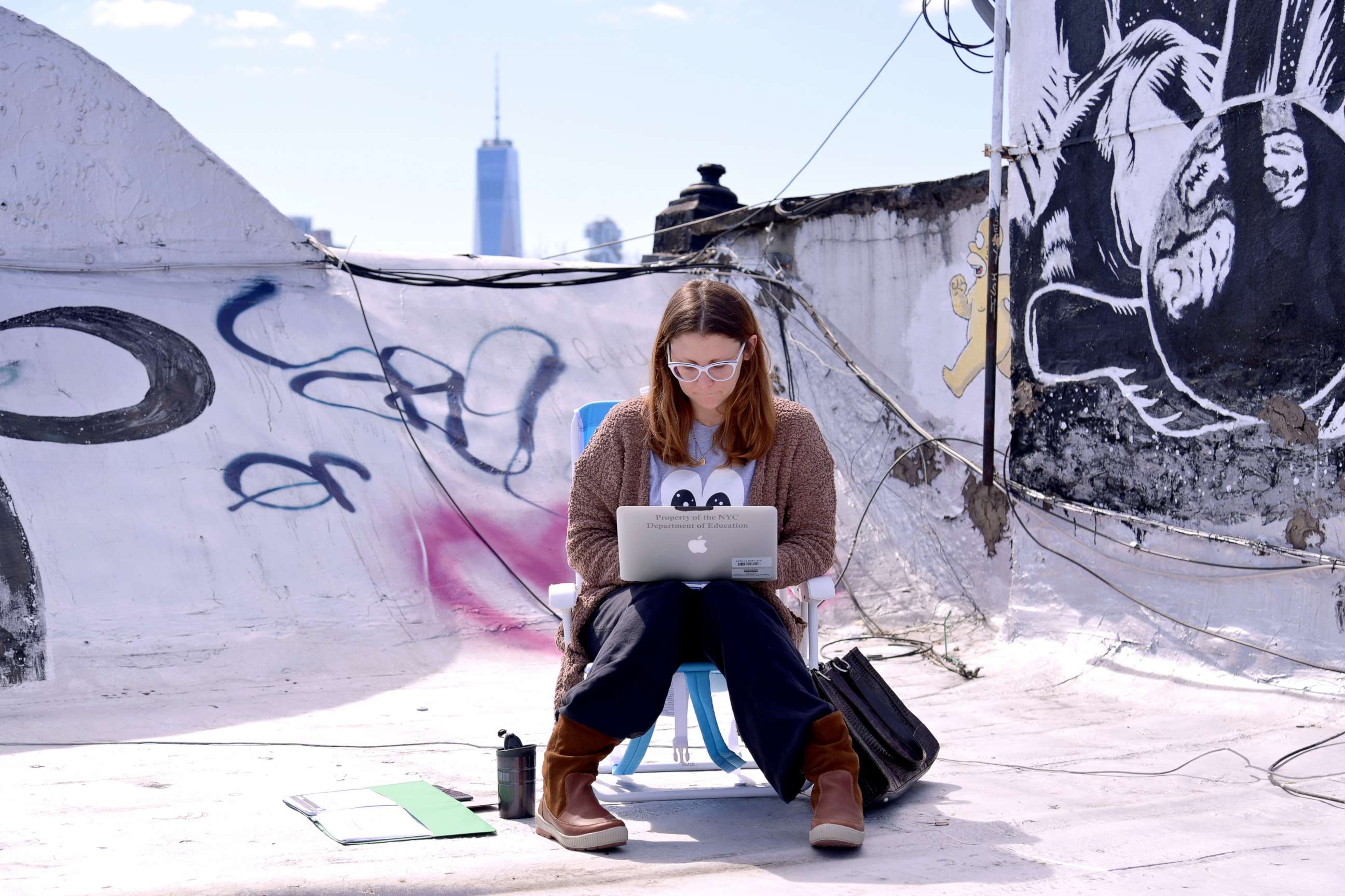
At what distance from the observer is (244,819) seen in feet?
10.4

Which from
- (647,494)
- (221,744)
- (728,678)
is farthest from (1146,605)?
(221,744)

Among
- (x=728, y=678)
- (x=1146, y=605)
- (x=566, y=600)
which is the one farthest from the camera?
(x=1146, y=605)

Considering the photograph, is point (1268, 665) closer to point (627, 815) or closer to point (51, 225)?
point (627, 815)

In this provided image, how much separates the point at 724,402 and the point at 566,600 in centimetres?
70

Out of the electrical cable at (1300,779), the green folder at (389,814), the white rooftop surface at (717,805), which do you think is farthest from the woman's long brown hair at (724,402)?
the electrical cable at (1300,779)

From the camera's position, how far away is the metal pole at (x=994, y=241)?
5.43 metres

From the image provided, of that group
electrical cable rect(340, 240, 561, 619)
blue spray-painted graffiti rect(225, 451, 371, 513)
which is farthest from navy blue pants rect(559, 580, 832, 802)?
blue spray-painted graffiti rect(225, 451, 371, 513)

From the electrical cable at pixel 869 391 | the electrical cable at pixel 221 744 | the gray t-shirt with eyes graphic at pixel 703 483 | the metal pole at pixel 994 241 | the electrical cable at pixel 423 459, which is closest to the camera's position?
the gray t-shirt with eyes graphic at pixel 703 483

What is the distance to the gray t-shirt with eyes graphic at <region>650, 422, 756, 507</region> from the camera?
3.48m

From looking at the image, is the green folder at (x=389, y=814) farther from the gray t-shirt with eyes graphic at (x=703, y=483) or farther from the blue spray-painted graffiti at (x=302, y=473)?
the blue spray-painted graffiti at (x=302, y=473)

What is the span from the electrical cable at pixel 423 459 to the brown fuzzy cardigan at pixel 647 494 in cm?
251

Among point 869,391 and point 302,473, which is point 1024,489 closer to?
point 869,391

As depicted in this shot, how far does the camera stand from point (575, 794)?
293 cm

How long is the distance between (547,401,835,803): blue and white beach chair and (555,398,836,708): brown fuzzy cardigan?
5 centimetres
